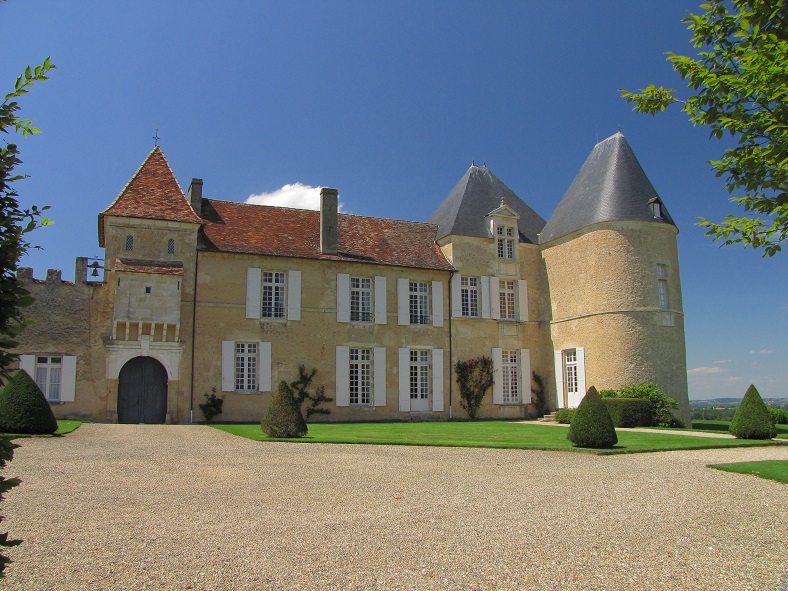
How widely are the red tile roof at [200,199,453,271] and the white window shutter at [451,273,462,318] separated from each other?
0.49 meters

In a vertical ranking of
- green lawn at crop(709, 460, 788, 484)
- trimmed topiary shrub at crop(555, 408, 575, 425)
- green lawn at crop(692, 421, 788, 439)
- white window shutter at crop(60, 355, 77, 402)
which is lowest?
green lawn at crop(692, 421, 788, 439)

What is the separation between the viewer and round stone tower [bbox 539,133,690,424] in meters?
20.5

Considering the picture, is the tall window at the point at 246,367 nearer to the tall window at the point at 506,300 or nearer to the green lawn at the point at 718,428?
the tall window at the point at 506,300


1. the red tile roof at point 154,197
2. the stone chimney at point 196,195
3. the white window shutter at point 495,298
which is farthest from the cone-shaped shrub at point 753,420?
the stone chimney at point 196,195

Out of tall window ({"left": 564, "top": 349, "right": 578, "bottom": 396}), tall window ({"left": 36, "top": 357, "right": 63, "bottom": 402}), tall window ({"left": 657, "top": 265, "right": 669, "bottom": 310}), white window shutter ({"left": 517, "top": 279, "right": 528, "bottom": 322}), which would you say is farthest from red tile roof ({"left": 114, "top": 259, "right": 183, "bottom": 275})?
tall window ({"left": 657, "top": 265, "right": 669, "bottom": 310})

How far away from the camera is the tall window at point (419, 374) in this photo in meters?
22.4

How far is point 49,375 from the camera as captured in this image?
1803 centimetres

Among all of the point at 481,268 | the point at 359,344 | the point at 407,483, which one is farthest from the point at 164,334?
the point at 407,483

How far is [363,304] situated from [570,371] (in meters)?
7.44

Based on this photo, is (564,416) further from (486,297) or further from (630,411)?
(486,297)

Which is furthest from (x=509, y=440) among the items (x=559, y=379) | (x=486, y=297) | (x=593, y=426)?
(x=486, y=297)

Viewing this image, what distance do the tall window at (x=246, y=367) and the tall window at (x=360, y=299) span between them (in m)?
3.46

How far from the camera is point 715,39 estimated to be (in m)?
5.55

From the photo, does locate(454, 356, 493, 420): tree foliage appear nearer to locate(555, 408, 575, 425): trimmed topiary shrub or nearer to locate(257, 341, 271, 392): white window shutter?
locate(555, 408, 575, 425): trimmed topiary shrub
